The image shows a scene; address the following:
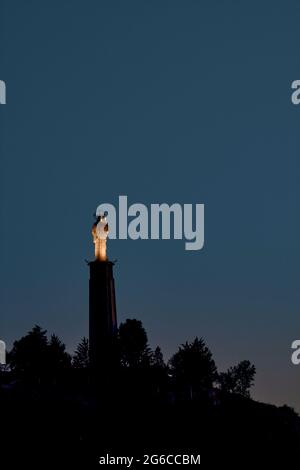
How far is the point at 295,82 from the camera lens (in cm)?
7031

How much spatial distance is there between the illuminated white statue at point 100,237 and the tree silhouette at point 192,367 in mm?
14200

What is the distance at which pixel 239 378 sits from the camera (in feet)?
435

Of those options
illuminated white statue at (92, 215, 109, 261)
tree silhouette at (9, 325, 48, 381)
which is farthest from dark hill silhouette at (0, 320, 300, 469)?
illuminated white statue at (92, 215, 109, 261)

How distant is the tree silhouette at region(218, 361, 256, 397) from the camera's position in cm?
12812

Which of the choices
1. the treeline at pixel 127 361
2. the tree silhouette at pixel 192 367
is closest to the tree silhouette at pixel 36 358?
the treeline at pixel 127 361

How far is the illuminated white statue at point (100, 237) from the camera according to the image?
99.1 m

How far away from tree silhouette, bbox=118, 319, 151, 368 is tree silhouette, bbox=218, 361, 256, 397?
2763 centimetres

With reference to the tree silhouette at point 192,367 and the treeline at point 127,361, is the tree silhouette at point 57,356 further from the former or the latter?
the tree silhouette at point 192,367

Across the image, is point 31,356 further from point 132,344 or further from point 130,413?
point 130,413

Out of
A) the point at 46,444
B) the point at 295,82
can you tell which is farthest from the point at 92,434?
the point at 295,82
